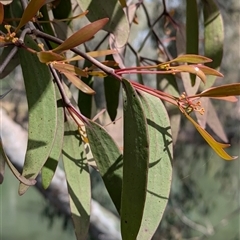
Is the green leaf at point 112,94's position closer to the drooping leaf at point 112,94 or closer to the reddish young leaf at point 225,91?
the drooping leaf at point 112,94

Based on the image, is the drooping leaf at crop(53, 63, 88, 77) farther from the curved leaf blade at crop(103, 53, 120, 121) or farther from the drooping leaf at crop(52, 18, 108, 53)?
the curved leaf blade at crop(103, 53, 120, 121)

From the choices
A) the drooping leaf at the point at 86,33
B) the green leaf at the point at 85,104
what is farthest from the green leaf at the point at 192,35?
the drooping leaf at the point at 86,33

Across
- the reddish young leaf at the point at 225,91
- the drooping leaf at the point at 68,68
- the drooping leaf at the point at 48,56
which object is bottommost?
the reddish young leaf at the point at 225,91

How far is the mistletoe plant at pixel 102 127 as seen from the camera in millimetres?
345

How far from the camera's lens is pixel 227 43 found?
3311 millimetres

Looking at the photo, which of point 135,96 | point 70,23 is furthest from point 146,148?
point 70,23

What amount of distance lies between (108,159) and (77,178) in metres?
0.05

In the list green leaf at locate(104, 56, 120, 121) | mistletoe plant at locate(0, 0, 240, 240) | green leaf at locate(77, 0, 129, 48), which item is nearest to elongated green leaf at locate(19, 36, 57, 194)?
mistletoe plant at locate(0, 0, 240, 240)

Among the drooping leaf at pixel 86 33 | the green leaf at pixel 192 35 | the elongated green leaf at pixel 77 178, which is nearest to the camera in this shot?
the drooping leaf at pixel 86 33

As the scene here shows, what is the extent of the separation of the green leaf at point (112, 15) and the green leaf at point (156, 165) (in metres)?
0.10

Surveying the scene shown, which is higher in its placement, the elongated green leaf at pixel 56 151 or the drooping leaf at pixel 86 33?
the drooping leaf at pixel 86 33

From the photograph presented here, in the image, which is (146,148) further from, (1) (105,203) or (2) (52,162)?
(1) (105,203)

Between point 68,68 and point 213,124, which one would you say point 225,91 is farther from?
point 213,124

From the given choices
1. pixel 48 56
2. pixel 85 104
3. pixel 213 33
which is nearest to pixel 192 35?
pixel 213 33
